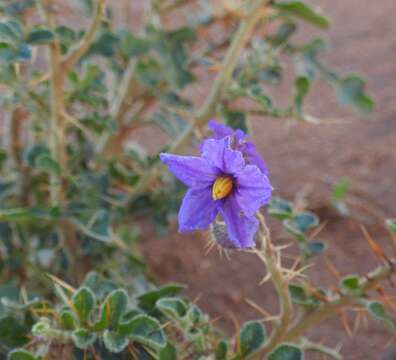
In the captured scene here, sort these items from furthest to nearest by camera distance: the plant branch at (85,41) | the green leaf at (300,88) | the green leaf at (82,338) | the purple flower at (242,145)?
the green leaf at (300,88)
the plant branch at (85,41)
the green leaf at (82,338)
the purple flower at (242,145)

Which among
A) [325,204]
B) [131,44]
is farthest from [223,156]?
[325,204]

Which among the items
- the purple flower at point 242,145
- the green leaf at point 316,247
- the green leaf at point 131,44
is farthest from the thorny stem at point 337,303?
the green leaf at point 131,44

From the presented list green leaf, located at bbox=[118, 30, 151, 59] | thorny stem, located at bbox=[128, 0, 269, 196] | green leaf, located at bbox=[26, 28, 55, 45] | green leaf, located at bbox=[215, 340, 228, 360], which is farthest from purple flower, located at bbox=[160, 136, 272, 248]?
green leaf, located at bbox=[118, 30, 151, 59]

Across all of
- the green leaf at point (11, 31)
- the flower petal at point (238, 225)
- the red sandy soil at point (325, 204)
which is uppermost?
the green leaf at point (11, 31)

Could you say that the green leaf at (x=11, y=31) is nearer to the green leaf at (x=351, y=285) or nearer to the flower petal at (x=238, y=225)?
the flower petal at (x=238, y=225)

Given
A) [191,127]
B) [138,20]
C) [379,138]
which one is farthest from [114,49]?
[138,20]

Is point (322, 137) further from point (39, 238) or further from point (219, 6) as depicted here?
point (39, 238)
